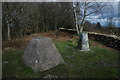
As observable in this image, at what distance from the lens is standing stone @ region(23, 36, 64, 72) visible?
6.84 meters

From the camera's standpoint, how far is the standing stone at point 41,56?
6840 mm

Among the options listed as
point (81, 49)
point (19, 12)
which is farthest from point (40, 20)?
point (81, 49)

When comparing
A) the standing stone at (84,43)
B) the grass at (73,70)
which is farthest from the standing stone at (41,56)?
the standing stone at (84,43)

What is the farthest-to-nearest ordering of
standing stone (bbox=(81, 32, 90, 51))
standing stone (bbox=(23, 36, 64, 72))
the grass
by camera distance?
standing stone (bbox=(81, 32, 90, 51)) → standing stone (bbox=(23, 36, 64, 72)) → the grass

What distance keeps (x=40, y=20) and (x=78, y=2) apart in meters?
9.01

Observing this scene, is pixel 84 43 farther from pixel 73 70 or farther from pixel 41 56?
pixel 41 56

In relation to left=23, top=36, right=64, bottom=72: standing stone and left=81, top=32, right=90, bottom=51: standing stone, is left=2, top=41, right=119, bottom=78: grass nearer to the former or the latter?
left=23, top=36, right=64, bottom=72: standing stone

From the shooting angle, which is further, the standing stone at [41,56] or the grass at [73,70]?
the standing stone at [41,56]

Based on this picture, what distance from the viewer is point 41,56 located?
6961mm

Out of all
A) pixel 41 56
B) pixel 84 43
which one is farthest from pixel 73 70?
pixel 84 43

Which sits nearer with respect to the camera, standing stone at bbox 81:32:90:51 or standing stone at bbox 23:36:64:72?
standing stone at bbox 23:36:64:72

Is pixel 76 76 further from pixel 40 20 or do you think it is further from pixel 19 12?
A: pixel 40 20

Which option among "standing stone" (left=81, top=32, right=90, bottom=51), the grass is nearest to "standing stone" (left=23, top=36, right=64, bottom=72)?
the grass

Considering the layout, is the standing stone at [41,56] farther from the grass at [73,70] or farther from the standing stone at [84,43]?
the standing stone at [84,43]
